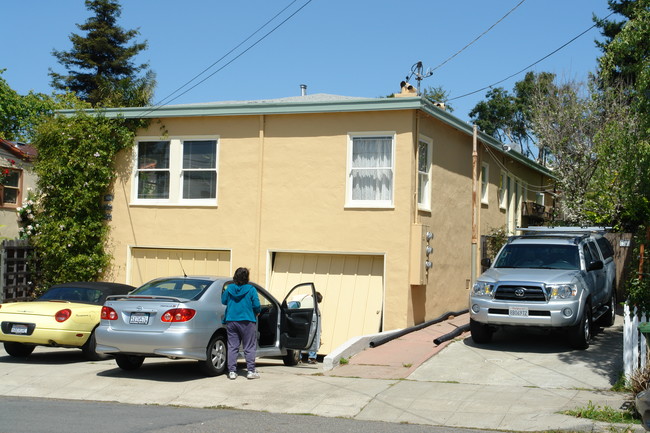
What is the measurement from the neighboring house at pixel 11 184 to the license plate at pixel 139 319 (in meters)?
11.8

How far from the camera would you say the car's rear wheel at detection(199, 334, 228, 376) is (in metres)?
11.1

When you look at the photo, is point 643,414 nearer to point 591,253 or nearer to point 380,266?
point 591,253

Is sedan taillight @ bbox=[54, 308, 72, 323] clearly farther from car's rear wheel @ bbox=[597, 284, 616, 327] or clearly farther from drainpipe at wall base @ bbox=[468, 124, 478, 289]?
car's rear wheel @ bbox=[597, 284, 616, 327]

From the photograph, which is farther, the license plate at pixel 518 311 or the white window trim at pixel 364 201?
the white window trim at pixel 364 201

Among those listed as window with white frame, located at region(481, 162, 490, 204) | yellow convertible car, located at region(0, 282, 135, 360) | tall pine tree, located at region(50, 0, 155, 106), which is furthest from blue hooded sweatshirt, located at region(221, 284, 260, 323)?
tall pine tree, located at region(50, 0, 155, 106)

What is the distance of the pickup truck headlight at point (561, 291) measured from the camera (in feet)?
41.1

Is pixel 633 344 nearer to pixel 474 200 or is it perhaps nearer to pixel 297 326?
pixel 297 326

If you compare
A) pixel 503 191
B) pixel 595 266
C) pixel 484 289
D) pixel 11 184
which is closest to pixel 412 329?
pixel 484 289

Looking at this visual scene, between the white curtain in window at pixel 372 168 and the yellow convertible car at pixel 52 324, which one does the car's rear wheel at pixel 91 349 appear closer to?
the yellow convertible car at pixel 52 324

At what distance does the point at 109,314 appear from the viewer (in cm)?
1097

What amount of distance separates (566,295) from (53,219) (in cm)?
1192

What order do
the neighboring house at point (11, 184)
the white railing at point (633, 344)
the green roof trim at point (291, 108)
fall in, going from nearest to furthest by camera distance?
1. the white railing at point (633, 344)
2. the green roof trim at point (291, 108)
3. the neighboring house at point (11, 184)

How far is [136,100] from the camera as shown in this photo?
28.2 metres

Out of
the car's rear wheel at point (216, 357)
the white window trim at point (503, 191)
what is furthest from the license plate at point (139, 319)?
the white window trim at point (503, 191)
